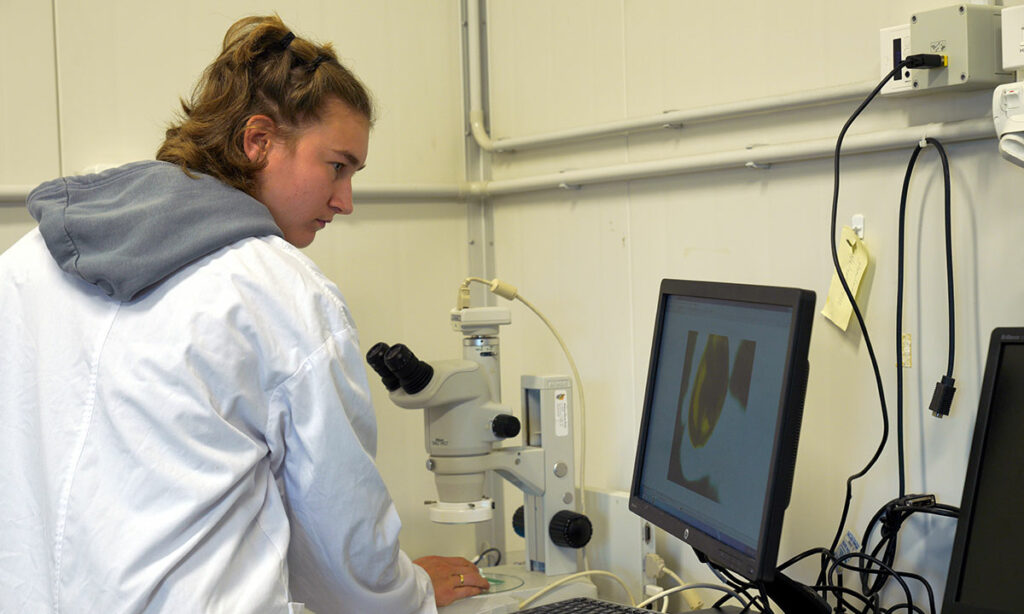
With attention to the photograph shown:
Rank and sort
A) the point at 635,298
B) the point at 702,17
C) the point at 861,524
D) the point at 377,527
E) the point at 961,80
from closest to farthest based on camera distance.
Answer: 1. the point at 377,527
2. the point at 961,80
3. the point at 861,524
4. the point at 702,17
5. the point at 635,298

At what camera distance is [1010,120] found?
1.16 meters

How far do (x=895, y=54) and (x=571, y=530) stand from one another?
94 cm

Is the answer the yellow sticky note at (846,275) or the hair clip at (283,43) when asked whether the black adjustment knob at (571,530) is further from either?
the hair clip at (283,43)

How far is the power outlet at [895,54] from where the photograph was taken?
1.40 m

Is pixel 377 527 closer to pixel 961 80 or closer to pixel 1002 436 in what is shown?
pixel 1002 436

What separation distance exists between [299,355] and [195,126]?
0.39 m

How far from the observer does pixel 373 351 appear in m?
1.64


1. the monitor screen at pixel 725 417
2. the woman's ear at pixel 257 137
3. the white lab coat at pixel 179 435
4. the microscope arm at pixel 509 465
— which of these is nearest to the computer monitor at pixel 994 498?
the monitor screen at pixel 725 417

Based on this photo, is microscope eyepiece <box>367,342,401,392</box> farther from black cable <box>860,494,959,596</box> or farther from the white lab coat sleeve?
black cable <box>860,494,959,596</box>

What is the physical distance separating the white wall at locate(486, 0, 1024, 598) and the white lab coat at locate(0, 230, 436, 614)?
0.84 m

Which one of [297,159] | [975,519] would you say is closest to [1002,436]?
[975,519]

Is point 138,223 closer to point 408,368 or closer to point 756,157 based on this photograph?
point 408,368

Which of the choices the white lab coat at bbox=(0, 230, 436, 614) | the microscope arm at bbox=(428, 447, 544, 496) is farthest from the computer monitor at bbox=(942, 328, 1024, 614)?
the microscope arm at bbox=(428, 447, 544, 496)

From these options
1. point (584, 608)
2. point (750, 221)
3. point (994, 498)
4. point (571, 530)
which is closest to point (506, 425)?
point (571, 530)
